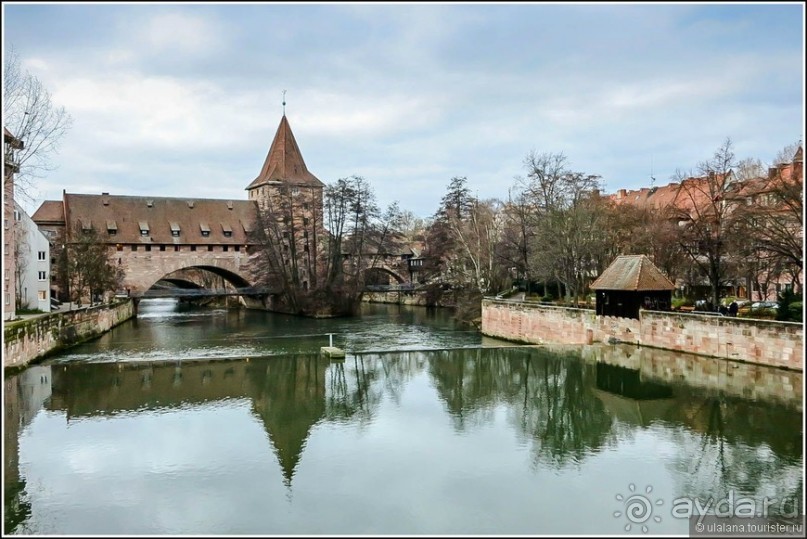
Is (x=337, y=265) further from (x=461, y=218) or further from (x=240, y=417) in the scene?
(x=240, y=417)

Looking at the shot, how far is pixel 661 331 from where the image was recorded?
2189 cm

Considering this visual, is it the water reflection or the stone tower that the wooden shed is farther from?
the stone tower

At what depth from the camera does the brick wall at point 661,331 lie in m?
17.7

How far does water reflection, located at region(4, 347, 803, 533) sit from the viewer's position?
10.8 metres

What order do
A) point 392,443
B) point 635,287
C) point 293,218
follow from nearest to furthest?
point 392,443 < point 635,287 < point 293,218

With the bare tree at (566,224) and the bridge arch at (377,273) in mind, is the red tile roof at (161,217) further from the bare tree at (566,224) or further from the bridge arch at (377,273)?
the bare tree at (566,224)

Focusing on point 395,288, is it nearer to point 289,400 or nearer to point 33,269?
point 33,269

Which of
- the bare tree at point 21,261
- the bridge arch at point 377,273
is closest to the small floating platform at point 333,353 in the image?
the bare tree at point 21,261

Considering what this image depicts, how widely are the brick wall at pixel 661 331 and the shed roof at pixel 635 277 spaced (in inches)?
38.5

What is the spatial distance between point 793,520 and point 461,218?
37.9m

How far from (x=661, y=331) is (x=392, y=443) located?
41.6 ft

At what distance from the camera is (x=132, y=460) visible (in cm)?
1127

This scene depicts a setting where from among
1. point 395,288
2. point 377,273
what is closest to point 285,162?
point 377,273

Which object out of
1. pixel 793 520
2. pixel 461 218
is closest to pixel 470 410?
pixel 793 520
